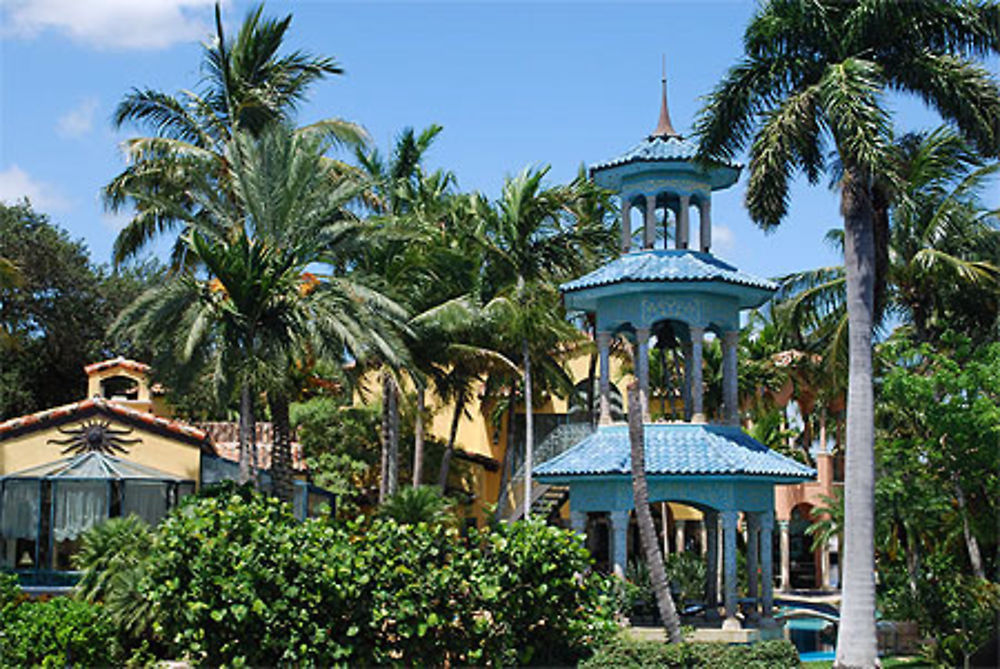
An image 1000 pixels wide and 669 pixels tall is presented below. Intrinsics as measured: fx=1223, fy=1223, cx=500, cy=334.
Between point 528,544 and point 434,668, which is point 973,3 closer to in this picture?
point 528,544

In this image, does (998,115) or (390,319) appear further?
(390,319)

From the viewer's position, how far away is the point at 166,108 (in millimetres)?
29812

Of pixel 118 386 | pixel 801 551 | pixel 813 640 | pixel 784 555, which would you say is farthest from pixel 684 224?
pixel 801 551

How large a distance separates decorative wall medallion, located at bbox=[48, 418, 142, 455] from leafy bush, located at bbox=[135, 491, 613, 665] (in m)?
9.01

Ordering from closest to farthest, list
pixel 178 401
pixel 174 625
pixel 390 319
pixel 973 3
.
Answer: pixel 174 625 → pixel 973 3 → pixel 390 319 → pixel 178 401

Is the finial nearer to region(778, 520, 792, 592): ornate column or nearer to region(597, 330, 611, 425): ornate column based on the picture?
region(597, 330, 611, 425): ornate column

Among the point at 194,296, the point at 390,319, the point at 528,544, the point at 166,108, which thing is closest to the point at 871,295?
the point at 528,544

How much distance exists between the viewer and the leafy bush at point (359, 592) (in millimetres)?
18125

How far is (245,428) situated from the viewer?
25.4 metres

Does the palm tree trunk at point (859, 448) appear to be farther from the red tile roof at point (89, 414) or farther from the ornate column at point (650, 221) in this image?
the red tile roof at point (89, 414)

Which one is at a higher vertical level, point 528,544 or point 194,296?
point 194,296

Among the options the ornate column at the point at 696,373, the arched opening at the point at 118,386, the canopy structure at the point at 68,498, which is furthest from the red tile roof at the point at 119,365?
the ornate column at the point at 696,373

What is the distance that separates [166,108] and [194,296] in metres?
6.50

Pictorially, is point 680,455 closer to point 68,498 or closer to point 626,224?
point 626,224
